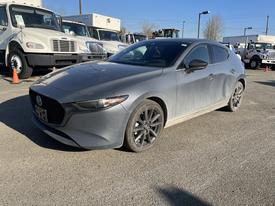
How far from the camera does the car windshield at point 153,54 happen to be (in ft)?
16.1

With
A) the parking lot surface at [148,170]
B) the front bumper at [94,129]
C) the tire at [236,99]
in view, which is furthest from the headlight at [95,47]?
the front bumper at [94,129]

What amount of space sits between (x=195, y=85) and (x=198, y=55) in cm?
65

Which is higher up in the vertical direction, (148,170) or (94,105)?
(94,105)

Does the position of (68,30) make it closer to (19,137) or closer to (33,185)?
(19,137)

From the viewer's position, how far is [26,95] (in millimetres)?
7527

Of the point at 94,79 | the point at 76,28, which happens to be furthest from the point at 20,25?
the point at 94,79

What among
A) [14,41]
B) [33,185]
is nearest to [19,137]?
[33,185]

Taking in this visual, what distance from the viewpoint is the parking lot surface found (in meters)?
3.11

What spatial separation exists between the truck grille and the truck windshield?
0.95 m

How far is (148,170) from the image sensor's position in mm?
3711

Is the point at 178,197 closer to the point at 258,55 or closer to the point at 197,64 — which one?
the point at 197,64

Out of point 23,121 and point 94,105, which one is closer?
point 94,105

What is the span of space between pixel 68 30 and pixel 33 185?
1160 cm

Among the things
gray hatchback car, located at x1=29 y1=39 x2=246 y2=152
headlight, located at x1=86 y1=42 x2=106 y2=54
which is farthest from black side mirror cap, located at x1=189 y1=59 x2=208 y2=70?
headlight, located at x1=86 y1=42 x2=106 y2=54
